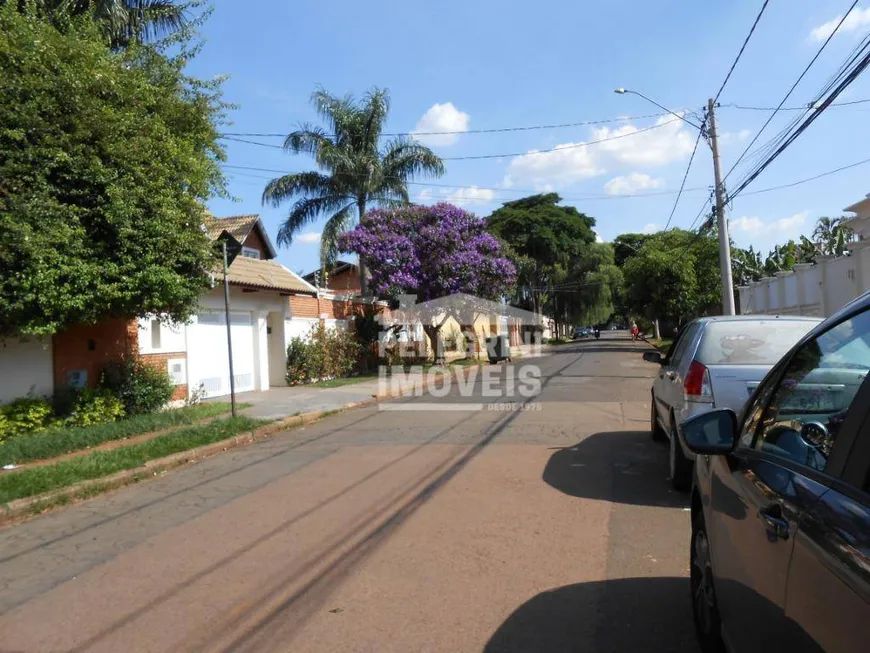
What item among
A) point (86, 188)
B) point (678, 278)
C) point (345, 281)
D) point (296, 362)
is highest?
point (345, 281)

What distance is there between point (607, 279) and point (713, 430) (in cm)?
5255

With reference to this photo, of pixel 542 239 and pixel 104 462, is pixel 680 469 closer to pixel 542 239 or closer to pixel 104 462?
pixel 104 462

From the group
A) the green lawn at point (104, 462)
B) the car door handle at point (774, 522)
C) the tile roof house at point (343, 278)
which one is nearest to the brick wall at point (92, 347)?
the green lawn at point (104, 462)

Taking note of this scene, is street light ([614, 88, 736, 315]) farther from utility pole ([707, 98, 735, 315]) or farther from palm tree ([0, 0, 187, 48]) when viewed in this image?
palm tree ([0, 0, 187, 48])

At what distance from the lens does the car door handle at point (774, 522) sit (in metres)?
2.22

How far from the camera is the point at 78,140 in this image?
32.6 ft

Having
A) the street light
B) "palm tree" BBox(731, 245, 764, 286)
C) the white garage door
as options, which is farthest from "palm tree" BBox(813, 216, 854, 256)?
the white garage door

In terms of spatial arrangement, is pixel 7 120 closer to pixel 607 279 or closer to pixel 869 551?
pixel 869 551

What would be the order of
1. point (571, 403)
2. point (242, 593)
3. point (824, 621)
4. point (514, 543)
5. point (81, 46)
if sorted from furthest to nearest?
point (571, 403)
point (81, 46)
point (514, 543)
point (242, 593)
point (824, 621)

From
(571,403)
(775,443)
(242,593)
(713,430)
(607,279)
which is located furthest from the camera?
(607,279)

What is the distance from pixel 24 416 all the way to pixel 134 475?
3626mm

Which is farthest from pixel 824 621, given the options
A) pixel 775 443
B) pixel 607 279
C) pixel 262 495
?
pixel 607 279

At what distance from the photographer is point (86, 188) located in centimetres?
1008

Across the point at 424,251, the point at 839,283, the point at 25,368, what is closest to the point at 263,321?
the point at 25,368
